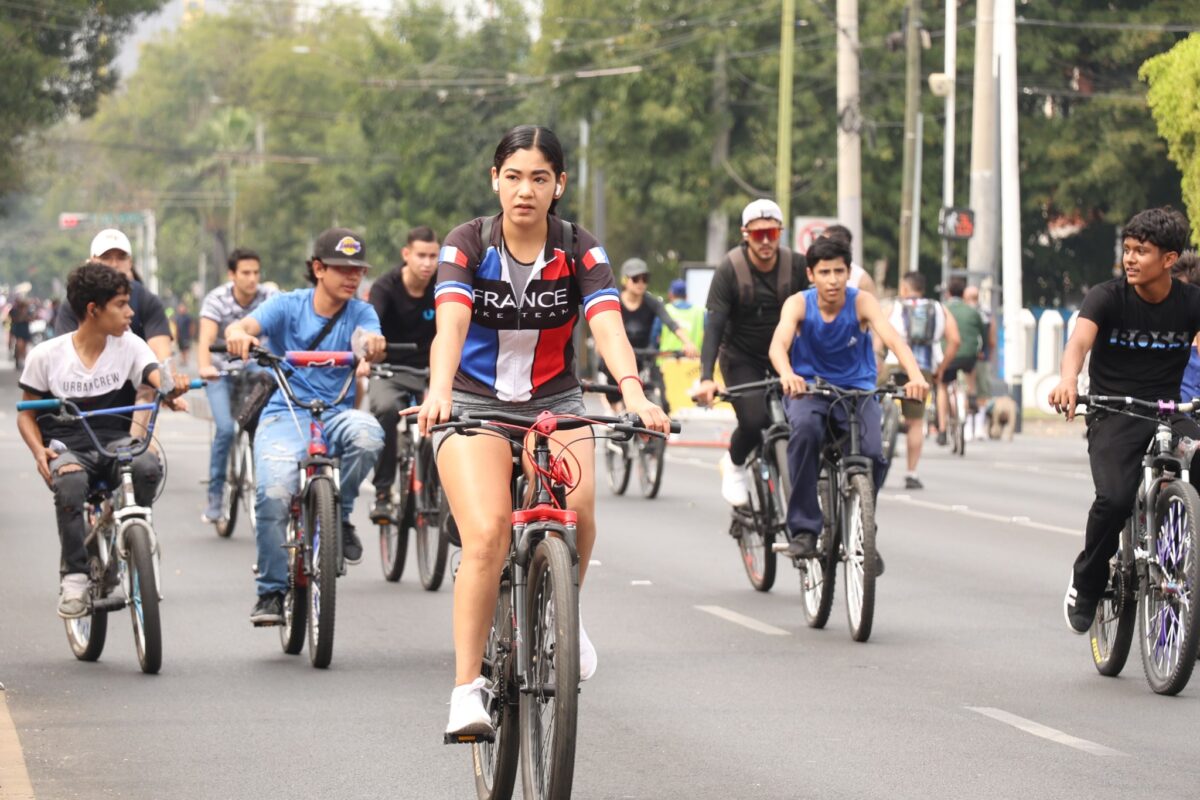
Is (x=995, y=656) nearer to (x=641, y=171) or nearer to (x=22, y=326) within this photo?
(x=641, y=171)

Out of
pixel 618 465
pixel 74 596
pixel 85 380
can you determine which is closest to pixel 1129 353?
pixel 85 380

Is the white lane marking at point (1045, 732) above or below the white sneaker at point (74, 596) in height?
below

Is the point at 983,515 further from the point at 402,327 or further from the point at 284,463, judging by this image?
the point at 284,463

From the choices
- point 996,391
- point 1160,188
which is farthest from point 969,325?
point 1160,188

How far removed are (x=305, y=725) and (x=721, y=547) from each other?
693 cm

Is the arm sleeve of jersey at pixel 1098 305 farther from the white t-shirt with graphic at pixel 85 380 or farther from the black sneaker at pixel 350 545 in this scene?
the white t-shirt with graphic at pixel 85 380

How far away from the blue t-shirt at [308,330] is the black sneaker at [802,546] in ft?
7.24

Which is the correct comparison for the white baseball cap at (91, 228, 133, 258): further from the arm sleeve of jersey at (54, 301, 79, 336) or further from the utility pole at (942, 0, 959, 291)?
the utility pole at (942, 0, 959, 291)

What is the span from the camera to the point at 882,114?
168 ft

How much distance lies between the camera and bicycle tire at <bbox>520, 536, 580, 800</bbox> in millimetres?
5789

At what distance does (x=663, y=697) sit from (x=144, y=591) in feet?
6.82

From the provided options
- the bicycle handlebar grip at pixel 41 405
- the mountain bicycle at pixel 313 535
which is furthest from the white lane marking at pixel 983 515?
the bicycle handlebar grip at pixel 41 405

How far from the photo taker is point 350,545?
1005 cm

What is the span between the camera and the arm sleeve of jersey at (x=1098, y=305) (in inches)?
356
